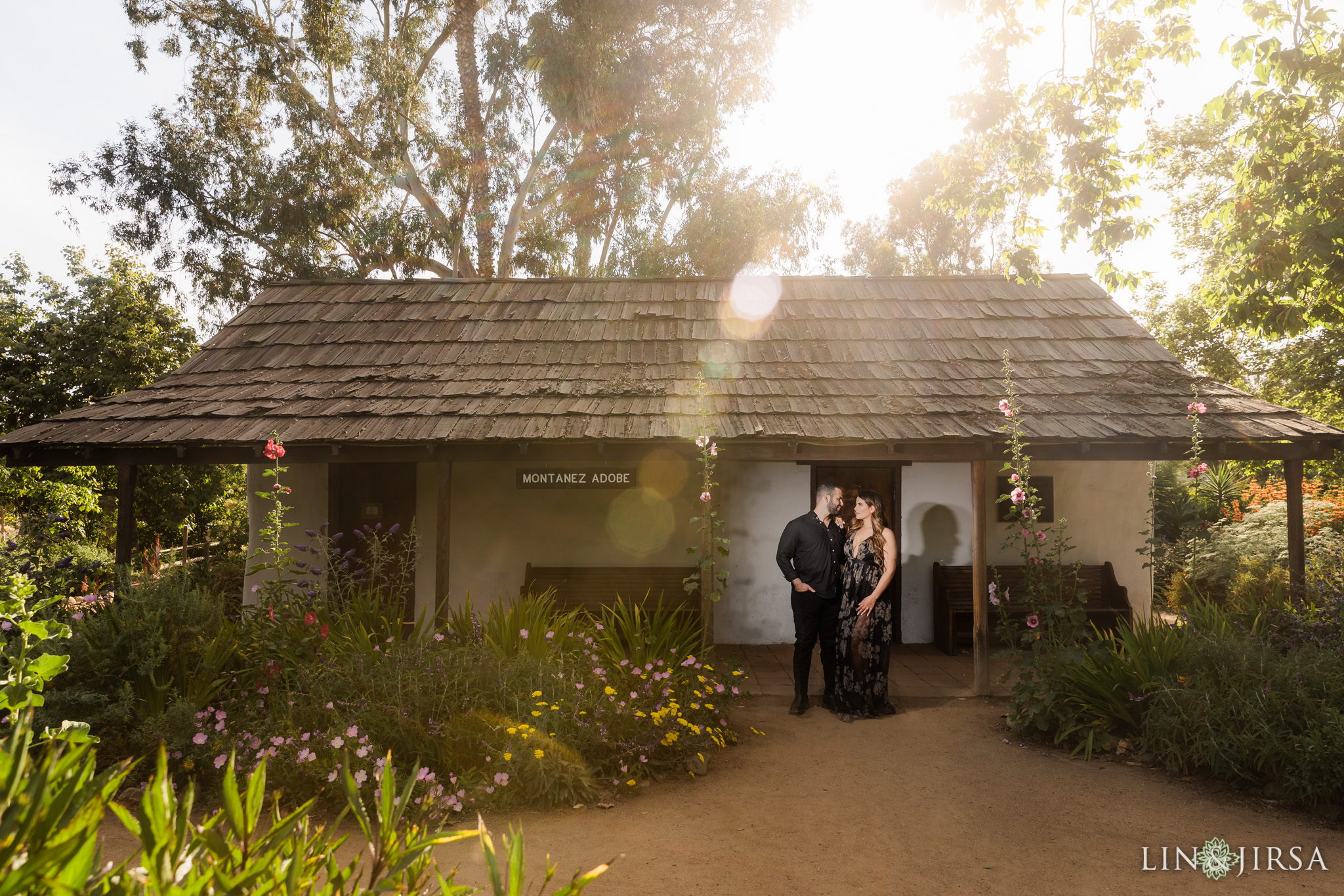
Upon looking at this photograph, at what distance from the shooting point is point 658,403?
285 inches

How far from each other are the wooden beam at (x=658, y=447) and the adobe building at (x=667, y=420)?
3 cm

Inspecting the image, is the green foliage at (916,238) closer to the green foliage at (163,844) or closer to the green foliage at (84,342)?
the green foliage at (84,342)

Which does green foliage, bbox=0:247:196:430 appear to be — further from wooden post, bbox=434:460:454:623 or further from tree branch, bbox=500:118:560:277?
wooden post, bbox=434:460:454:623

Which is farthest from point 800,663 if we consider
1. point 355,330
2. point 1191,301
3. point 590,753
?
point 1191,301

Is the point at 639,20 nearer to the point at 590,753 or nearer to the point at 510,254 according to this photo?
the point at 510,254

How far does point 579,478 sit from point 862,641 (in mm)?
3544

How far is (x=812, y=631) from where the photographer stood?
5.89 meters

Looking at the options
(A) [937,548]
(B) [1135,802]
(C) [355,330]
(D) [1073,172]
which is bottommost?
(B) [1135,802]

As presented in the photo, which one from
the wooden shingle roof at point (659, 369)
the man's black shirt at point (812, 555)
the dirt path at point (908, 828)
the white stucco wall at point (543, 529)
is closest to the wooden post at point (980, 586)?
the wooden shingle roof at point (659, 369)

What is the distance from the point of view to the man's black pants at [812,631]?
231 inches

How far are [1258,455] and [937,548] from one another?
3232mm

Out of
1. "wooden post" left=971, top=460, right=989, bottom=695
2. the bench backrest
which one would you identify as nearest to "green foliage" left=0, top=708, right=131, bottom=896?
"wooden post" left=971, top=460, right=989, bottom=695

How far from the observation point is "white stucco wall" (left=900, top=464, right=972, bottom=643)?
8789 millimetres

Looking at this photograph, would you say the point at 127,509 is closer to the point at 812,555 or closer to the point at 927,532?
the point at 812,555
